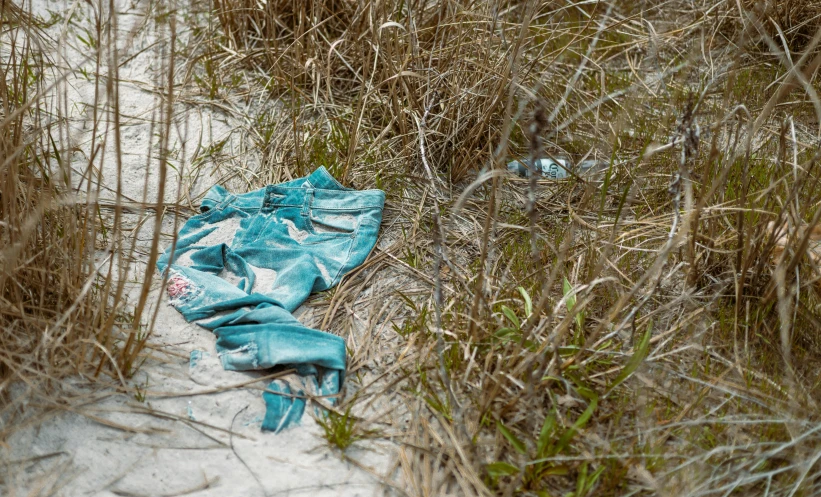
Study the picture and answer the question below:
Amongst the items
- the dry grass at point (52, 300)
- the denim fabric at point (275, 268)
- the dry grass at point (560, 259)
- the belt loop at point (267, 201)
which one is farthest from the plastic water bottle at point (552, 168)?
the dry grass at point (52, 300)

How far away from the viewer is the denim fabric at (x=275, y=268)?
2057 millimetres

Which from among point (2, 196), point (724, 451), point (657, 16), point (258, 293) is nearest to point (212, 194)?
point (258, 293)

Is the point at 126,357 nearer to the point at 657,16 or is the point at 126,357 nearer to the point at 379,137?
the point at 379,137

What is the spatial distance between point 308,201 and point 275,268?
0.33 m

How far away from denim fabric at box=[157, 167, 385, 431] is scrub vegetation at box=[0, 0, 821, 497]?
0.27 feet

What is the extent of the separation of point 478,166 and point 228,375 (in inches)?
53.8

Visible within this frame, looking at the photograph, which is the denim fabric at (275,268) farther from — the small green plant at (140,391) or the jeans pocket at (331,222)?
the small green plant at (140,391)

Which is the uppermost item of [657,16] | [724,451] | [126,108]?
[657,16]

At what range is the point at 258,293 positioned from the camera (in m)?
2.32

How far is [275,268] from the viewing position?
8.27 feet

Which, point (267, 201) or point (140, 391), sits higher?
point (267, 201)

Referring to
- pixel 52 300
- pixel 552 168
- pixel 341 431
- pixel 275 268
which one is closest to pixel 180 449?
pixel 341 431

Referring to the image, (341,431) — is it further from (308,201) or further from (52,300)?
(308,201)

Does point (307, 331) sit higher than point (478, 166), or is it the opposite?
point (478, 166)
